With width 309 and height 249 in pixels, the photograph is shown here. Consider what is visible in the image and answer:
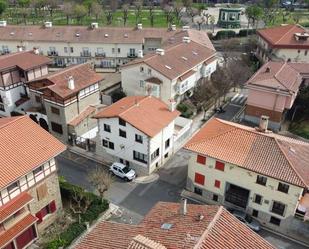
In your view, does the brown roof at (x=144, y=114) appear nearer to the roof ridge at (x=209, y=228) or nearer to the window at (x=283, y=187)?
the window at (x=283, y=187)

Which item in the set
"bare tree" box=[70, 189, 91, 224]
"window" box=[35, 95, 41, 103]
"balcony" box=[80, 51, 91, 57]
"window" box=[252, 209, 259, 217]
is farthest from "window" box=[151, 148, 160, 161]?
"balcony" box=[80, 51, 91, 57]

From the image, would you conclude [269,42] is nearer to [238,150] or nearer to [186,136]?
[186,136]

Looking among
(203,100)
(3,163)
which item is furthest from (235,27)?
(3,163)

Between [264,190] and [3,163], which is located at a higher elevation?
Answer: [3,163]

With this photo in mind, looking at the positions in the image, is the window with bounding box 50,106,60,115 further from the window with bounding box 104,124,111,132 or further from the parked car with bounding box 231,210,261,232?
the parked car with bounding box 231,210,261,232

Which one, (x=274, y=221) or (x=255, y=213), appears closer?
(x=274, y=221)

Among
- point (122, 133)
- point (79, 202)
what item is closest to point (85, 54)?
point (122, 133)

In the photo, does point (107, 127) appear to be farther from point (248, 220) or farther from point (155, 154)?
point (248, 220)
